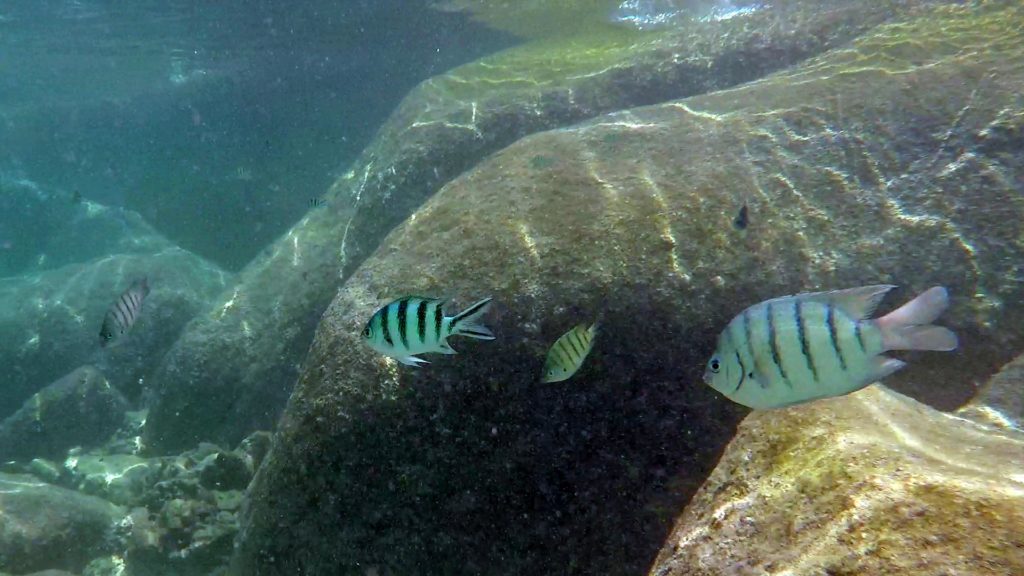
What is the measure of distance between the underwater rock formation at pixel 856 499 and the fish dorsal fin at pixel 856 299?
62 centimetres

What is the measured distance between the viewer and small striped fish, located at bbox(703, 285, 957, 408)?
6.84ft

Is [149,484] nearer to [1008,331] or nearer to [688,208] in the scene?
[688,208]

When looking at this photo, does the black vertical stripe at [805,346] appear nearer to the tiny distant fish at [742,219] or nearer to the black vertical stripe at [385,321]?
the black vertical stripe at [385,321]

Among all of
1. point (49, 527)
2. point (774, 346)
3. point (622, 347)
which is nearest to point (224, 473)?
point (49, 527)

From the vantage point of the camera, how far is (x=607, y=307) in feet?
13.4

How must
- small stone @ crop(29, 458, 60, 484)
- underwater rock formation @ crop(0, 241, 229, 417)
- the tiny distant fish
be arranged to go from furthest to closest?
underwater rock formation @ crop(0, 241, 229, 417) < small stone @ crop(29, 458, 60, 484) < the tiny distant fish

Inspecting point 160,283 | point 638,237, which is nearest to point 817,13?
point 638,237

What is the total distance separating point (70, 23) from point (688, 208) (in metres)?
28.8

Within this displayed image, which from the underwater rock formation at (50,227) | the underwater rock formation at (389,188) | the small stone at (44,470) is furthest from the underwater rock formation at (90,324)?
the underwater rock formation at (50,227)

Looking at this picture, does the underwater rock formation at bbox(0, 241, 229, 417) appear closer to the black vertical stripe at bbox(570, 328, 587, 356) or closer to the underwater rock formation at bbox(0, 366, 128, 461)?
the underwater rock formation at bbox(0, 366, 128, 461)

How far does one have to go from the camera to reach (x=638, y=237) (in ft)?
14.5

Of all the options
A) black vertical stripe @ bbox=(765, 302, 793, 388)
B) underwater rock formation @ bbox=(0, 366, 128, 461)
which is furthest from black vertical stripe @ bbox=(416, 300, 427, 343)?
underwater rock formation @ bbox=(0, 366, 128, 461)

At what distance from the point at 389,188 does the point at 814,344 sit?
7977 millimetres

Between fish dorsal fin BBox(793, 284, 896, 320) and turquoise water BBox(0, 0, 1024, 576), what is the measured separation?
0.01 metres
